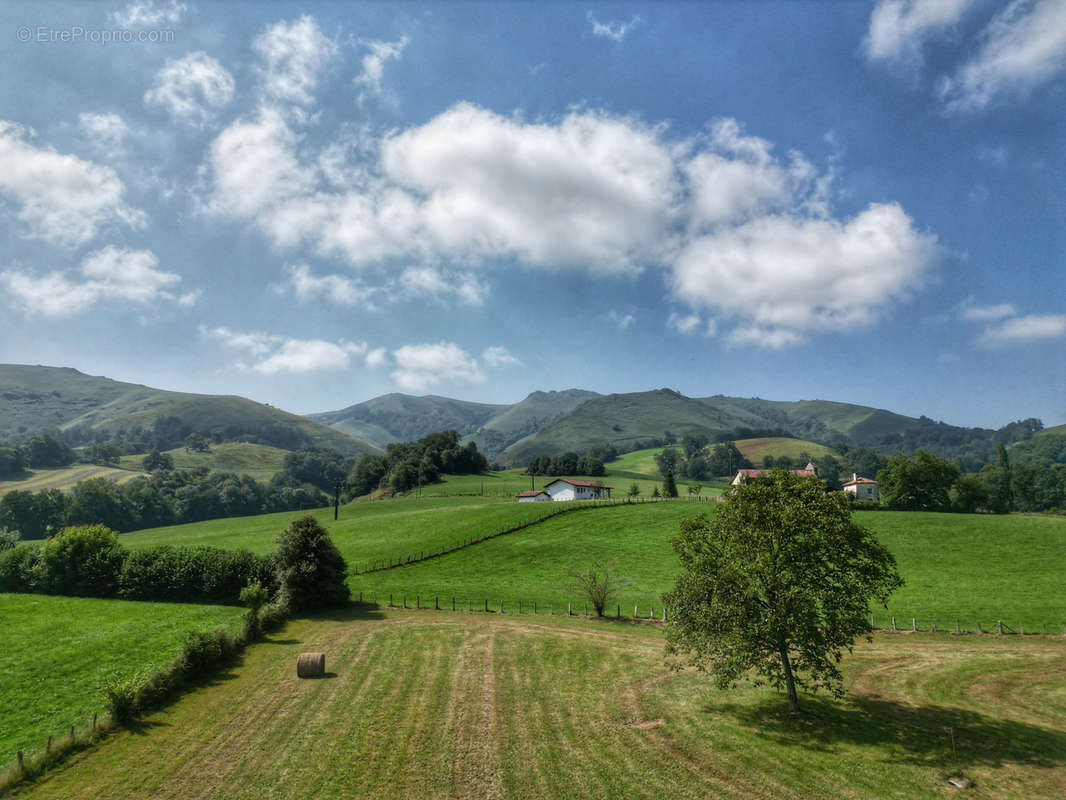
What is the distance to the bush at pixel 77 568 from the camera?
4875 centimetres

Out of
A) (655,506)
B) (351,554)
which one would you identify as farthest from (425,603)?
(655,506)

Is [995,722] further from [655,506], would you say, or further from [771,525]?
[655,506]

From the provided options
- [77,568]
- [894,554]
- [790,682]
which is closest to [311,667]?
[790,682]

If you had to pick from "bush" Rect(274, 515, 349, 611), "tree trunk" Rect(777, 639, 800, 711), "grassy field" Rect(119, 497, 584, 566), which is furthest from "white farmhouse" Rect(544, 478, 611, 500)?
"tree trunk" Rect(777, 639, 800, 711)

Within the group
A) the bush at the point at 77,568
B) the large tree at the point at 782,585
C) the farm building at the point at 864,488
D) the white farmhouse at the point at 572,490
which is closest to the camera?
the large tree at the point at 782,585

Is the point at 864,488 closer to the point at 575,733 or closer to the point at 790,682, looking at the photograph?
the point at 790,682

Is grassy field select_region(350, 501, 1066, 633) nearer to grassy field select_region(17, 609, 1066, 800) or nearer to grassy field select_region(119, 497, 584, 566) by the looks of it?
grassy field select_region(119, 497, 584, 566)

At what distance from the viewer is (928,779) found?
62.0ft

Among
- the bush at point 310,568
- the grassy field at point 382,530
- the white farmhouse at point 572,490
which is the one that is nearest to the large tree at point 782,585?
the bush at point 310,568

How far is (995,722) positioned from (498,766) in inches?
879

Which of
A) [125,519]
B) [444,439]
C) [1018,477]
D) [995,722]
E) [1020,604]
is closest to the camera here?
[995,722]

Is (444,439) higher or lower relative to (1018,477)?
higher

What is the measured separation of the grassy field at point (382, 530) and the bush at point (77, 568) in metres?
19.5

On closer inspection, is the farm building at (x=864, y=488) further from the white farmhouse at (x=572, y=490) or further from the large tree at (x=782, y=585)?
the large tree at (x=782, y=585)
